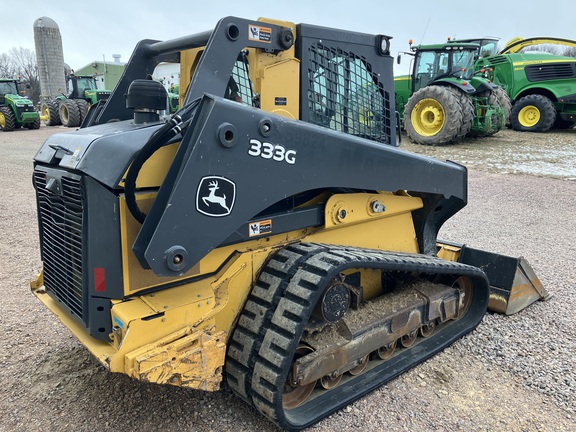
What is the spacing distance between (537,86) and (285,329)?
51.7 ft

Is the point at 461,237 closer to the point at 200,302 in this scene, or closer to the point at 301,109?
the point at 301,109

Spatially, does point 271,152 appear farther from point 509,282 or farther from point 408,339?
point 509,282

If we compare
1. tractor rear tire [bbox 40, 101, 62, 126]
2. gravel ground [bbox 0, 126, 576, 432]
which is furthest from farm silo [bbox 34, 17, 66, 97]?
gravel ground [bbox 0, 126, 576, 432]

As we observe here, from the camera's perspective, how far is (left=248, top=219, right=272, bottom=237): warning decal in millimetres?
2498

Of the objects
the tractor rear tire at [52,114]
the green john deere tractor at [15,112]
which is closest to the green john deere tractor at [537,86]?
the green john deere tractor at [15,112]

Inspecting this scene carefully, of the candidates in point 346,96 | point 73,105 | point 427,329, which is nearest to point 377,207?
point 346,96

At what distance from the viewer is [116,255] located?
222 cm

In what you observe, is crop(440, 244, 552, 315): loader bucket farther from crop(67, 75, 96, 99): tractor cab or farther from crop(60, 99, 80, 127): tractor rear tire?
crop(67, 75, 96, 99): tractor cab

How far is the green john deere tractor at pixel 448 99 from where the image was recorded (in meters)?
12.3

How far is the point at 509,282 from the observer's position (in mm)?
3867

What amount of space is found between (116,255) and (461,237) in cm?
478

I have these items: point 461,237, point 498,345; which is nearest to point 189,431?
point 498,345

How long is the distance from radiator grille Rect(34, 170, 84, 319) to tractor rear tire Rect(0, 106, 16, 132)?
69.4 ft

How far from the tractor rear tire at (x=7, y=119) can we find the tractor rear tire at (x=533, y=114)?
2009 cm
